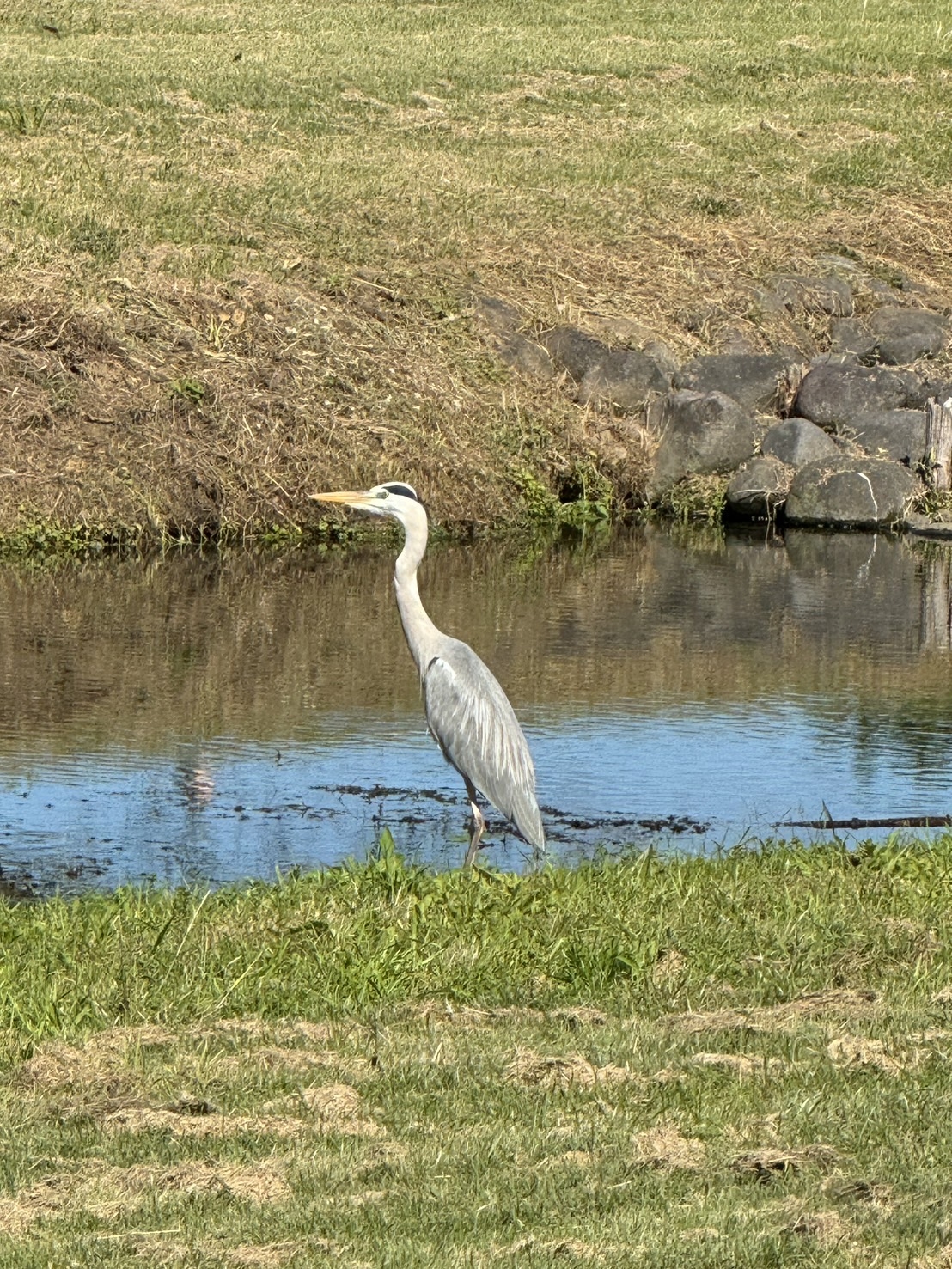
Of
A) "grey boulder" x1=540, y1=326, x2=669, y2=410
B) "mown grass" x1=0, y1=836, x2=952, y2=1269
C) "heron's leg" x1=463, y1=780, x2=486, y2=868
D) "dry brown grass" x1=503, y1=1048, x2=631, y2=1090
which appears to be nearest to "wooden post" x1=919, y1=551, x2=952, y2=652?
"grey boulder" x1=540, y1=326, x2=669, y2=410

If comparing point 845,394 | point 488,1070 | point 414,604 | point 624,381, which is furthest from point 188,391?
point 488,1070

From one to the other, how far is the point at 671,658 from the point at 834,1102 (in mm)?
8707

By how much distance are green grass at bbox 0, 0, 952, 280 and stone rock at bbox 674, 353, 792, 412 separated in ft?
11.2

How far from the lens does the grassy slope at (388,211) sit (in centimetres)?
1853

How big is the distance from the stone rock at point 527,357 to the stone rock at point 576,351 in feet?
0.60

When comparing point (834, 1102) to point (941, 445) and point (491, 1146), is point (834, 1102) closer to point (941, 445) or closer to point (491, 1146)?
point (491, 1146)

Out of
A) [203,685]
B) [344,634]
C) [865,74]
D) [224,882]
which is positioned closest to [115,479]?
[344,634]

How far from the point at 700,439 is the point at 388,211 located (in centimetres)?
639

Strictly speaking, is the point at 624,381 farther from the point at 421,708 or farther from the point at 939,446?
the point at 421,708

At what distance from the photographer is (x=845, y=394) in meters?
21.5

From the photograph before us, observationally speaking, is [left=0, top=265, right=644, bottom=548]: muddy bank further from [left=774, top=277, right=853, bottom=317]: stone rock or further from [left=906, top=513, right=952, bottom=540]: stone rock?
[left=774, top=277, right=853, bottom=317]: stone rock

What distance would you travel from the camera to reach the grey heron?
9.07 metres

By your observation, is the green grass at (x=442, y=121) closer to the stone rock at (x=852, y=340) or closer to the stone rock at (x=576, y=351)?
the stone rock at (x=576, y=351)

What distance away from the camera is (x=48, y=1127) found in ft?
17.6
